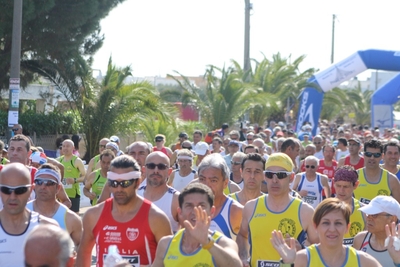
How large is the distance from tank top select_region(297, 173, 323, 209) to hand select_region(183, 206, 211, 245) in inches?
234

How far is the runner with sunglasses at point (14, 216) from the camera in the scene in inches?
198

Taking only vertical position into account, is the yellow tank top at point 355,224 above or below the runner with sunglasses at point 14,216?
below

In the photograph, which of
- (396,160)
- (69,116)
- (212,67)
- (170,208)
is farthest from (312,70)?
(170,208)

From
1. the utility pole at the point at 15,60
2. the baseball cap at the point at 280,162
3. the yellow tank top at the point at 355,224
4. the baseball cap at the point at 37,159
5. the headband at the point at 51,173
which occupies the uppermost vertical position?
the utility pole at the point at 15,60

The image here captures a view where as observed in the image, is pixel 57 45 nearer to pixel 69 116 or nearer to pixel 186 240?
pixel 69 116

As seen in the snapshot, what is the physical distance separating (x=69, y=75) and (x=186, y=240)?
62.2 feet

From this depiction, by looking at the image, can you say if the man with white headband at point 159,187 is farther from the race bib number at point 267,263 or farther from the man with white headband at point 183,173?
the man with white headband at point 183,173

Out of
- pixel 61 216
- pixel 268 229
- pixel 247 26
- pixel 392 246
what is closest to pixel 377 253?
pixel 392 246

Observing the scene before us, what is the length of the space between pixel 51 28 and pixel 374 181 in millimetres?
14888

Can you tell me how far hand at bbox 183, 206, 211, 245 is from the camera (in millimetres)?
4449

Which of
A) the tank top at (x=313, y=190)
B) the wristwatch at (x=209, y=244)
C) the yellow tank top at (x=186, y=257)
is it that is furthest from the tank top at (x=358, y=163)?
the wristwatch at (x=209, y=244)

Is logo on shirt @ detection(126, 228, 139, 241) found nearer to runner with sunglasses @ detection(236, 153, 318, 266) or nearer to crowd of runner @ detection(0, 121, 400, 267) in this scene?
crowd of runner @ detection(0, 121, 400, 267)

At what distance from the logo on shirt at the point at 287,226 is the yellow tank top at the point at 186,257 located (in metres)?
1.56

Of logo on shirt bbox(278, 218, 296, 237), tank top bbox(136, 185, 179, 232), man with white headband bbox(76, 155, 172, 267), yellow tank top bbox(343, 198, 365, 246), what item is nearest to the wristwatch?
man with white headband bbox(76, 155, 172, 267)
